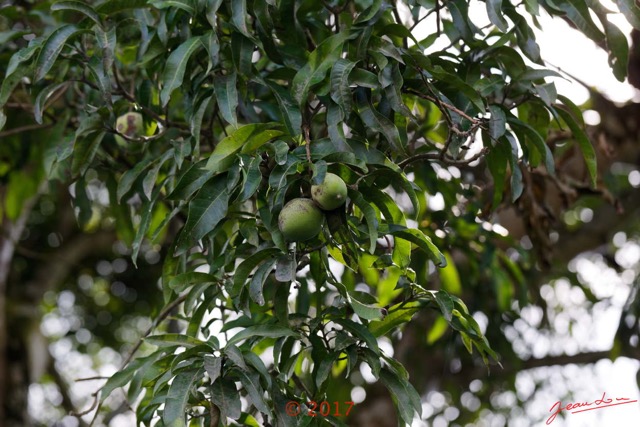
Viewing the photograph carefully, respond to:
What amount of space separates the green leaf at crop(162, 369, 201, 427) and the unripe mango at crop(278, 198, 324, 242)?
0.28 m

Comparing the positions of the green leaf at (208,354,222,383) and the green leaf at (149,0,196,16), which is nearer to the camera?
the green leaf at (208,354,222,383)

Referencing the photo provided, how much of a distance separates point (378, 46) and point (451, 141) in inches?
8.7

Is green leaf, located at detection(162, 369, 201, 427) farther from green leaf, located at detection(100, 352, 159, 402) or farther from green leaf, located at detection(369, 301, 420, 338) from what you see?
green leaf, located at detection(369, 301, 420, 338)

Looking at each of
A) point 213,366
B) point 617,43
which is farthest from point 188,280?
point 617,43

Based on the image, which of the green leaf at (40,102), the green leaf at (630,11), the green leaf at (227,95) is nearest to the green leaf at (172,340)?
the green leaf at (227,95)

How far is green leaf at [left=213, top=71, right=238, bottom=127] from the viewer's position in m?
1.44

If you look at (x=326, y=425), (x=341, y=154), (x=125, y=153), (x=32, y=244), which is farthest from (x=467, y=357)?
(x=32, y=244)

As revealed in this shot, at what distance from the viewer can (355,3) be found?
1762mm

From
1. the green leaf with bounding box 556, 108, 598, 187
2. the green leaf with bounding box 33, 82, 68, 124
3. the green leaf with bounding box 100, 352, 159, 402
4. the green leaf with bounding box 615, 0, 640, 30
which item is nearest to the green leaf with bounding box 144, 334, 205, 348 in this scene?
the green leaf with bounding box 100, 352, 159, 402

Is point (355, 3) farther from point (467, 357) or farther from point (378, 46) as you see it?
point (467, 357)

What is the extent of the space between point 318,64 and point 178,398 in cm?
63

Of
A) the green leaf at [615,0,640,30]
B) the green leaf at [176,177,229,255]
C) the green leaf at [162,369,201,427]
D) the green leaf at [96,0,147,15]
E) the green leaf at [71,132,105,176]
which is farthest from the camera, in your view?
the green leaf at [71,132,105,176]

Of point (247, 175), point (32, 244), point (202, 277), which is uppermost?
point (247, 175)

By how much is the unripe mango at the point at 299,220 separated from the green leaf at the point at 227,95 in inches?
10.2
